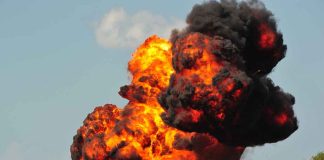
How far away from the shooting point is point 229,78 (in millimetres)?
45344

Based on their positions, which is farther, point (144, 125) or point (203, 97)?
point (144, 125)

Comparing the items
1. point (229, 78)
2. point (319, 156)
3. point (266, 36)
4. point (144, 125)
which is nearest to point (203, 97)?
point (229, 78)

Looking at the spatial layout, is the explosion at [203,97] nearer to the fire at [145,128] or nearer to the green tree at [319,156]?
the fire at [145,128]

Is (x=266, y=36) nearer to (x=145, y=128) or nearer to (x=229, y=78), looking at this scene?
(x=229, y=78)

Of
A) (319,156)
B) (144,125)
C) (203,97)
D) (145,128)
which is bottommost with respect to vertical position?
(203,97)

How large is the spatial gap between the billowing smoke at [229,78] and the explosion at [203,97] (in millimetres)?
75

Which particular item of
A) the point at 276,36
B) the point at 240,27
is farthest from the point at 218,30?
the point at 276,36

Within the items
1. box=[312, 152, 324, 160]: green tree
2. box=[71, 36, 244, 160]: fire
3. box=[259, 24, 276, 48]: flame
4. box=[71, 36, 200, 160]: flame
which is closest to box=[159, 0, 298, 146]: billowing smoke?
box=[259, 24, 276, 48]: flame

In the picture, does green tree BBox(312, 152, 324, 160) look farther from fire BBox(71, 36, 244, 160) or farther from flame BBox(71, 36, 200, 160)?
flame BBox(71, 36, 200, 160)

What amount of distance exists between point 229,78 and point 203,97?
93.8 inches

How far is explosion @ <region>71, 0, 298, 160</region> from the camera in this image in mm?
46219

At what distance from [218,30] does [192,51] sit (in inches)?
144

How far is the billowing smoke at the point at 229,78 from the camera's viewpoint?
45.8 m

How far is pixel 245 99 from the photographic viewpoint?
46281mm
